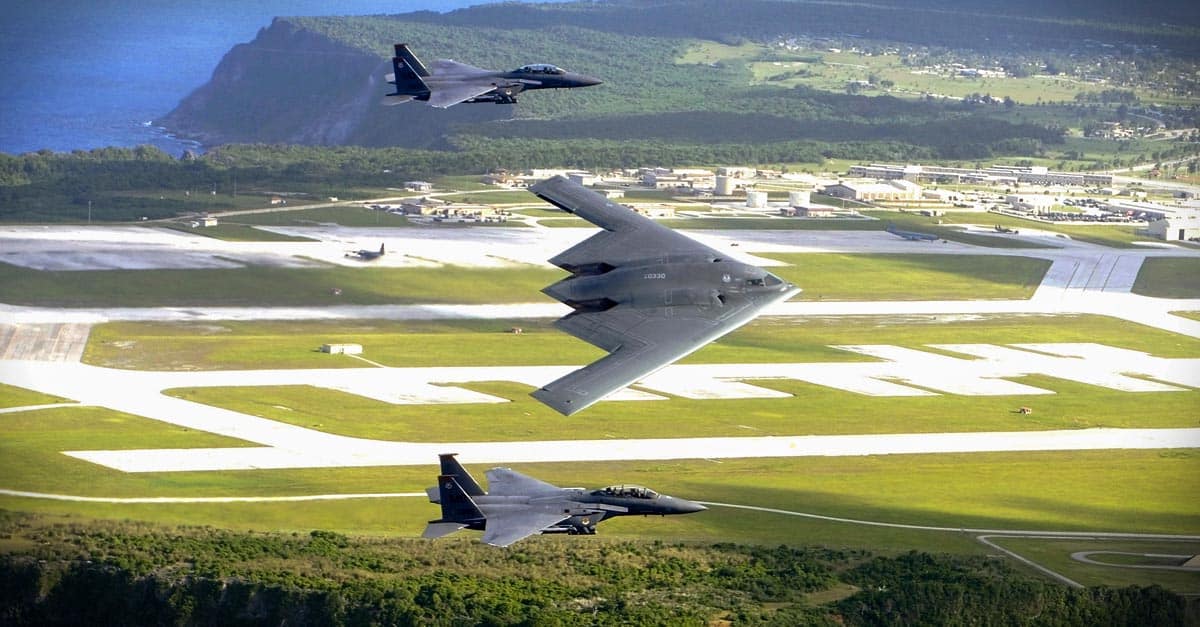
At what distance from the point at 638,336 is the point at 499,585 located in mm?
45195

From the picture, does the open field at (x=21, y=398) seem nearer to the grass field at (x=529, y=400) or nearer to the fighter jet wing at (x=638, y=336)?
the grass field at (x=529, y=400)

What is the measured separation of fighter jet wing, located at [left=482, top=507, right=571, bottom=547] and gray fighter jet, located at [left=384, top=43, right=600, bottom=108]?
2104 centimetres

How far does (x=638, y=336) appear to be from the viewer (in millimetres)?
66375

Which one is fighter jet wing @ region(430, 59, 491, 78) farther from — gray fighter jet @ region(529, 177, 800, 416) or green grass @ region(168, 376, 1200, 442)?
green grass @ region(168, 376, 1200, 442)

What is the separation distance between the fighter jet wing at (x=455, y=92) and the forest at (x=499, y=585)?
2889 cm

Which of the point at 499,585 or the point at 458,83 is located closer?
the point at 458,83

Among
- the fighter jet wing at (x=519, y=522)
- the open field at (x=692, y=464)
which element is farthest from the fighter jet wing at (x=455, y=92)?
the open field at (x=692, y=464)

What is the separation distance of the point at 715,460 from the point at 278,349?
197 feet

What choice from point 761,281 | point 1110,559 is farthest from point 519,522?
point 1110,559

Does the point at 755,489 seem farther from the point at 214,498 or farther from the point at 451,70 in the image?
the point at 451,70

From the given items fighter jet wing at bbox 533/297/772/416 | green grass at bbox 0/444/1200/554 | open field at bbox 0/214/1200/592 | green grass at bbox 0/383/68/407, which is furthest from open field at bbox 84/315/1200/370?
fighter jet wing at bbox 533/297/772/416

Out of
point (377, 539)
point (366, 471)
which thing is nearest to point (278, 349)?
point (366, 471)

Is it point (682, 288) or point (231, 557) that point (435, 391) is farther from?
point (682, 288)

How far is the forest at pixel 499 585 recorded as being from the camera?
4122 inches
